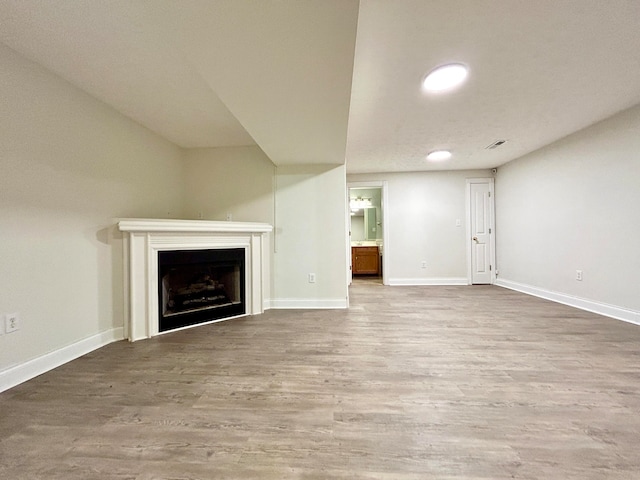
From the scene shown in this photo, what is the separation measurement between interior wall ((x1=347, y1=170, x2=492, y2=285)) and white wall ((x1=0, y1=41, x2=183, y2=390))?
392cm

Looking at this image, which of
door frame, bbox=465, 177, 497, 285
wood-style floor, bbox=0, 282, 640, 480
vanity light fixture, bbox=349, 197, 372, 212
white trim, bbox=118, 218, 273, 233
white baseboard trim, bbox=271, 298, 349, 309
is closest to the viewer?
wood-style floor, bbox=0, 282, 640, 480

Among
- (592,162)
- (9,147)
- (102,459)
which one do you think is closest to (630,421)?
(102,459)

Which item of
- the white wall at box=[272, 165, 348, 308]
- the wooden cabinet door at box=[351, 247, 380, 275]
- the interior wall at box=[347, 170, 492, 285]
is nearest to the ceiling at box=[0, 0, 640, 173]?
the white wall at box=[272, 165, 348, 308]

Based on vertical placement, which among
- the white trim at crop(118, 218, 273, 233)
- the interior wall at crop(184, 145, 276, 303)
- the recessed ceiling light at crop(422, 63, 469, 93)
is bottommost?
the white trim at crop(118, 218, 273, 233)

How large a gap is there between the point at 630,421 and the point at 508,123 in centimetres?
283

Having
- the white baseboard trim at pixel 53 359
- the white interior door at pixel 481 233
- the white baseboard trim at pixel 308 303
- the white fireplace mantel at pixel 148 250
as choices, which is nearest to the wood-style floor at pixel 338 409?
the white baseboard trim at pixel 53 359

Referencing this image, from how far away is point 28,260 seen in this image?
5.77 feet

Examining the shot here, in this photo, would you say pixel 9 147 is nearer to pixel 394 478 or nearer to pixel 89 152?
pixel 89 152

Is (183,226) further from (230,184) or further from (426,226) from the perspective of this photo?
(426,226)

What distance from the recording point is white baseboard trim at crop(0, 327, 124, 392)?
5.38ft

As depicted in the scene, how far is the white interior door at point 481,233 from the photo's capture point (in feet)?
16.4

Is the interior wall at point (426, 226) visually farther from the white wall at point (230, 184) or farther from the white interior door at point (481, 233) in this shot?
the white wall at point (230, 184)

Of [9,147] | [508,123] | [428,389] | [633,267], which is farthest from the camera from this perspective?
[508,123]

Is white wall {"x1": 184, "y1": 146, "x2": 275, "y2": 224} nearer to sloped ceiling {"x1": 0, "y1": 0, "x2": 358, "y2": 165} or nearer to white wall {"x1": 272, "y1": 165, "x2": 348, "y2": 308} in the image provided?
white wall {"x1": 272, "y1": 165, "x2": 348, "y2": 308}
